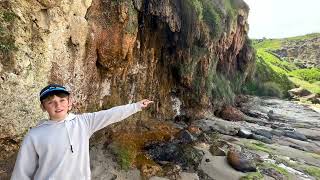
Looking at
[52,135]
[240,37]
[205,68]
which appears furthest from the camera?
[240,37]

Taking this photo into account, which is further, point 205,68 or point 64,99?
point 205,68

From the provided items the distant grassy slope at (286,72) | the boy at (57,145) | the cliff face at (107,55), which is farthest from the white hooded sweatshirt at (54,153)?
the distant grassy slope at (286,72)

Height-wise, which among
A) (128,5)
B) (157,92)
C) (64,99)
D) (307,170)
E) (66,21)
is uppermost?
(128,5)

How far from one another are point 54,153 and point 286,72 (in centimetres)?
7579

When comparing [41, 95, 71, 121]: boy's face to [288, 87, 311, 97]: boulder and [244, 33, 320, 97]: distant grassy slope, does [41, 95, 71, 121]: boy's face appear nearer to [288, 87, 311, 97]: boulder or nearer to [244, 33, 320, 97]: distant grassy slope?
[244, 33, 320, 97]: distant grassy slope

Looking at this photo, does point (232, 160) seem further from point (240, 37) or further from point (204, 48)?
point (240, 37)

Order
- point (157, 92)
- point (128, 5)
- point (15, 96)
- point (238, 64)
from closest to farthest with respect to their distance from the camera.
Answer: point (15, 96) → point (128, 5) → point (157, 92) → point (238, 64)

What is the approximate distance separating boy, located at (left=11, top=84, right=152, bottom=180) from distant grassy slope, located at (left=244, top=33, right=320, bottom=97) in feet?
157

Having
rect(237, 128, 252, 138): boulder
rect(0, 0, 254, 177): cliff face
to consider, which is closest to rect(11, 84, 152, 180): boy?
rect(0, 0, 254, 177): cliff face

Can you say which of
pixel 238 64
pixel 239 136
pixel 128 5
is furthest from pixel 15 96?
pixel 238 64

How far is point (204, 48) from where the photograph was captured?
23062 mm

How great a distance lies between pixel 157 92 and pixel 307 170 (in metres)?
9.19

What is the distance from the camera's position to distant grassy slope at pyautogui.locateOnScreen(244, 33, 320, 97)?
5400 centimetres

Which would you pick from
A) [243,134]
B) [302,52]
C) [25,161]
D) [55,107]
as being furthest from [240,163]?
[302,52]
